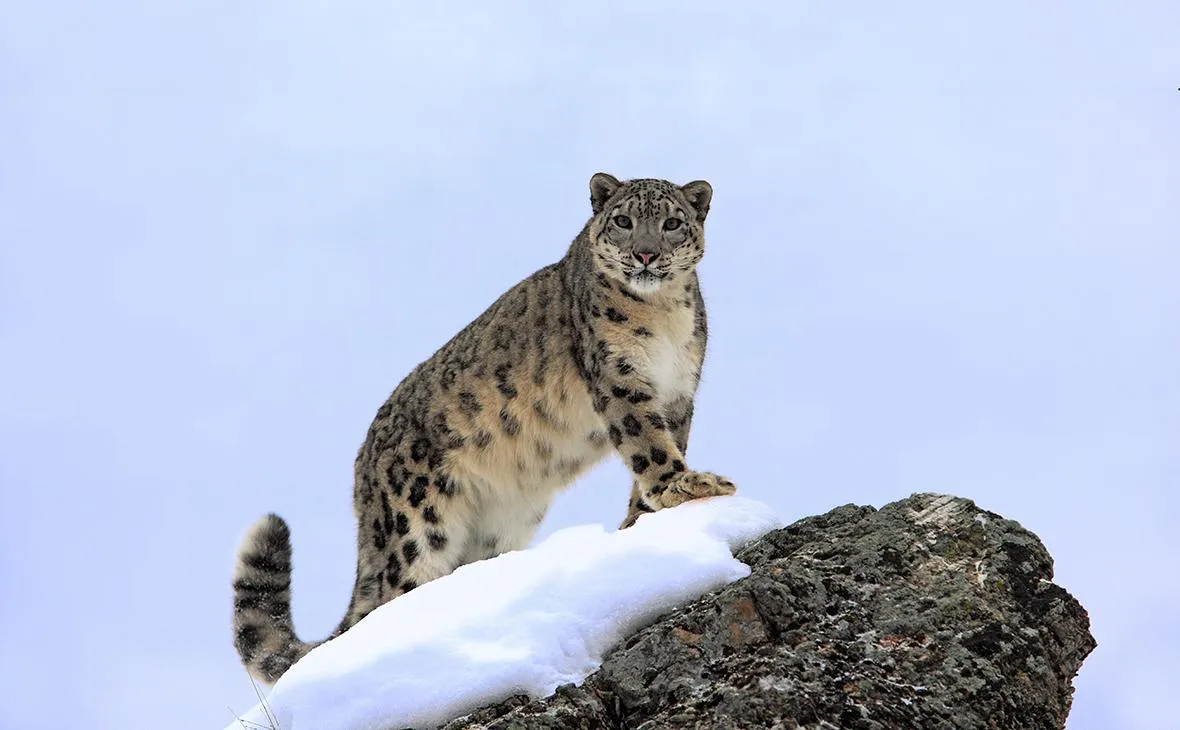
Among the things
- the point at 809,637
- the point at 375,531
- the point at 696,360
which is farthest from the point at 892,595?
the point at 375,531

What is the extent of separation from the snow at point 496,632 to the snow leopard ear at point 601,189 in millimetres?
4481

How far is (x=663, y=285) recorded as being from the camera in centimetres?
1081

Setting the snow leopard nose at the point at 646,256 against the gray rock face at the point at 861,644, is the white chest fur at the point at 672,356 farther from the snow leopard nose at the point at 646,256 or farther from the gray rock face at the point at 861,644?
the gray rock face at the point at 861,644

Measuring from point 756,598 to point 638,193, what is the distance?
16.4 ft

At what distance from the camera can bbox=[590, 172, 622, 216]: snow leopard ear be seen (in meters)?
11.4

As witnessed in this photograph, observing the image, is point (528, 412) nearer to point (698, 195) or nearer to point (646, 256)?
point (646, 256)

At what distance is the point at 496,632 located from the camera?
675cm

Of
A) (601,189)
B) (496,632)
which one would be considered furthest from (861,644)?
(601,189)

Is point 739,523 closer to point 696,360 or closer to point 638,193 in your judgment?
point 696,360

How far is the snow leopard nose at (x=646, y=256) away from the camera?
1066cm

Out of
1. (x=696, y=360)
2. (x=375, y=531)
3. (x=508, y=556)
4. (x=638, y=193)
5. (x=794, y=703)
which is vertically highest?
(x=638, y=193)

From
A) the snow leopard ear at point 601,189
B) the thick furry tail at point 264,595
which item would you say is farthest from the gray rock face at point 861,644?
the thick furry tail at point 264,595

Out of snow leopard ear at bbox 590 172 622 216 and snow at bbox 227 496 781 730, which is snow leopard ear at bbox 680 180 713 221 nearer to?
snow leopard ear at bbox 590 172 622 216

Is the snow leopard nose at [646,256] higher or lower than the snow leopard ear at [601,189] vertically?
lower
